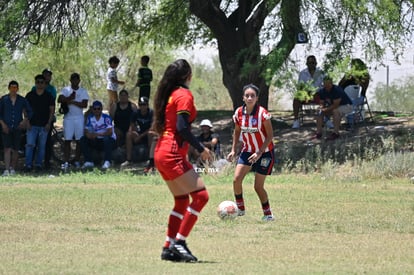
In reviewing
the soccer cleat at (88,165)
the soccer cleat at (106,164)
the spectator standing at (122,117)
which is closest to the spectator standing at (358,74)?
the spectator standing at (122,117)

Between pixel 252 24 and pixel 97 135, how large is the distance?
189 inches

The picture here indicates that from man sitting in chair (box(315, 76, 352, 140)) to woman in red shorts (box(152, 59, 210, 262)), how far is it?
12.4m

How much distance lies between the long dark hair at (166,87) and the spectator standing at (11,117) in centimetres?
1203

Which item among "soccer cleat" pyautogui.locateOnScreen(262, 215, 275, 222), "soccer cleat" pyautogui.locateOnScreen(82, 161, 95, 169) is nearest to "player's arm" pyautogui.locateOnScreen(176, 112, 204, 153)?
"soccer cleat" pyautogui.locateOnScreen(262, 215, 275, 222)

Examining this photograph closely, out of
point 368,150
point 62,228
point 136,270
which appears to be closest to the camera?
point 136,270

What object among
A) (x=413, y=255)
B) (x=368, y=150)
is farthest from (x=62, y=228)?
(x=368, y=150)

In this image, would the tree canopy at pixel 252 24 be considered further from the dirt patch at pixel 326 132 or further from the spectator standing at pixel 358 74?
the dirt patch at pixel 326 132

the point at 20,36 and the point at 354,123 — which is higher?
the point at 20,36

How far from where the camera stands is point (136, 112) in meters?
23.2

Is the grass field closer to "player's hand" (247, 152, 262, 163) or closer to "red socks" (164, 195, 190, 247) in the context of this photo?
"red socks" (164, 195, 190, 247)

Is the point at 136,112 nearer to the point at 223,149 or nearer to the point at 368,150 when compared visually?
the point at 223,149

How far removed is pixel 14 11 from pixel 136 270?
13.7 metres

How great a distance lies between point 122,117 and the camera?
77.2ft

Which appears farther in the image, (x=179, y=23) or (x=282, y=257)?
(x=179, y=23)
